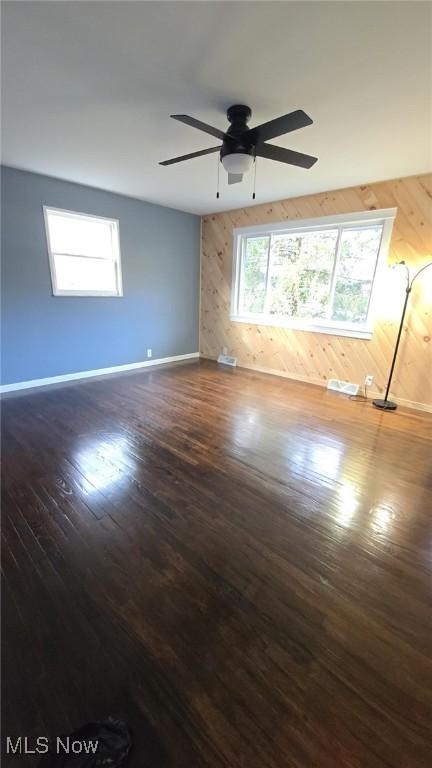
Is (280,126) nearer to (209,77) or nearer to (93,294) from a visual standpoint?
(209,77)

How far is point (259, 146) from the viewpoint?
214 centimetres

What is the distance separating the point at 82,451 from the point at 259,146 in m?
2.70

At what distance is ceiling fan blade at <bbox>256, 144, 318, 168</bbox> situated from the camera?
2.14 metres

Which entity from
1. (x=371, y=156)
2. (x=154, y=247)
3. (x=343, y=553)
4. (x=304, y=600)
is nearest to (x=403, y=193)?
(x=371, y=156)

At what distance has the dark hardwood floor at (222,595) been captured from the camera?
3.42 feet

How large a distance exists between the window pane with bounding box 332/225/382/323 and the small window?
330cm

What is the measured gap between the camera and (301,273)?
479cm

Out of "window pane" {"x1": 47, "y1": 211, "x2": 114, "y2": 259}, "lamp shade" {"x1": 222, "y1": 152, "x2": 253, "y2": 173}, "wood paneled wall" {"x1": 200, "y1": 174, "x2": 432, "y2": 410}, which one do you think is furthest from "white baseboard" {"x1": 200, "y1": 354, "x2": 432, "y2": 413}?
"lamp shade" {"x1": 222, "y1": 152, "x2": 253, "y2": 173}

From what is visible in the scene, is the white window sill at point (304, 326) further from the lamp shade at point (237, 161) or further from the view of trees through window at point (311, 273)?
the lamp shade at point (237, 161)

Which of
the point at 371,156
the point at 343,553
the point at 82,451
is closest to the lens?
Answer: the point at 343,553

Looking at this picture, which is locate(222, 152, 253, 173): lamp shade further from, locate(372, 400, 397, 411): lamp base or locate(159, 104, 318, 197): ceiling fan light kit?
locate(372, 400, 397, 411): lamp base

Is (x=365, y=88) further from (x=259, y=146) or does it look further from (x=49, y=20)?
(x=49, y=20)

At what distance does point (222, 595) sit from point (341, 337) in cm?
382
